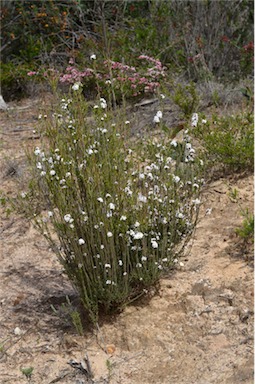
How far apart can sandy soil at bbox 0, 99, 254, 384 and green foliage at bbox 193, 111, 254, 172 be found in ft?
1.98

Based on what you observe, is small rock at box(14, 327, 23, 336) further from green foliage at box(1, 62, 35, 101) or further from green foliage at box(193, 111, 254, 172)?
green foliage at box(1, 62, 35, 101)

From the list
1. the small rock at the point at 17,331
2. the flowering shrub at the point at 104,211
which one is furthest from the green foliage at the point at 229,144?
the small rock at the point at 17,331

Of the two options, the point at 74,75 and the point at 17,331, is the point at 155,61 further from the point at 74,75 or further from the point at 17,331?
the point at 17,331

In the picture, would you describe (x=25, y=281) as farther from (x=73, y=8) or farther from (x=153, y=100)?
(x=73, y=8)

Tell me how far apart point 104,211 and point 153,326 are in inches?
29.9

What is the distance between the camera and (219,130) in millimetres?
5090

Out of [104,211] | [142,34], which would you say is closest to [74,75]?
[142,34]

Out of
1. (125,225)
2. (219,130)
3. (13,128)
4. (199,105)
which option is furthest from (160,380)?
(13,128)

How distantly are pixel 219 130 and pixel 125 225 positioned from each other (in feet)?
6.97

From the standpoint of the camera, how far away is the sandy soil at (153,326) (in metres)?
3.10

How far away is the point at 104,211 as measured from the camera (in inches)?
123

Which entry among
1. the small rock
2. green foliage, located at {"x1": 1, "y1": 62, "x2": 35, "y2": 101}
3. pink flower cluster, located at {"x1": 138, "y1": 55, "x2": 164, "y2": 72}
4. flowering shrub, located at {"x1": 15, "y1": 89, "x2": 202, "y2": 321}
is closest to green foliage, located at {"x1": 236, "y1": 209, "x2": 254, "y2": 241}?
flowering shrub, located at {"x1": 15, "y1": 89, "x2": 202, "y2": 321}

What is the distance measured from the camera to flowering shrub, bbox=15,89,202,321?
3.16 metres

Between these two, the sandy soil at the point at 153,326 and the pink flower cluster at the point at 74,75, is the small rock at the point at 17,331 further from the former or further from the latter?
the pink flower cluster at the point at 74,75
